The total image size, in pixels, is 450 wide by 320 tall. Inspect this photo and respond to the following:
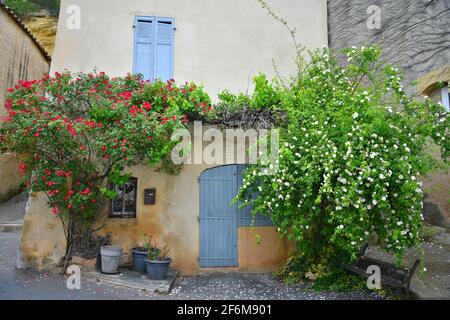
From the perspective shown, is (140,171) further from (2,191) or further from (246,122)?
(2,191)

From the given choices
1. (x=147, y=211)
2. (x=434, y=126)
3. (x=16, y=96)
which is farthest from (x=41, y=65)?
(x=434, y=126)

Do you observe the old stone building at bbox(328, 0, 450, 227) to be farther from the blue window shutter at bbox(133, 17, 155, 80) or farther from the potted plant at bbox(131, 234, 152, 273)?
the potted plant at bbox(131, 234, 152, 273)

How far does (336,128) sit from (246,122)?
7.65ft

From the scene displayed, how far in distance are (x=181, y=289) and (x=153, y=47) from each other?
17.9 feet

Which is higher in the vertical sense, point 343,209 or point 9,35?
point 9,35

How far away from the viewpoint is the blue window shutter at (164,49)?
858 centimetres

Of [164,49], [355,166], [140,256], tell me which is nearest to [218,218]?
[140,256]

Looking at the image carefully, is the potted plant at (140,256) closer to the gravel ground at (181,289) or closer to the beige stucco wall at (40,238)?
the gravel ground at (181,289)

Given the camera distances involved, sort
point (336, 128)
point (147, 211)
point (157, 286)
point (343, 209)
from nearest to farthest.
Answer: point (343, 209) < point (336, 128) < point (157, 286) < point (147, 211)

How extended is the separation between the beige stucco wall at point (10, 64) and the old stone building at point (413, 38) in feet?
35.1

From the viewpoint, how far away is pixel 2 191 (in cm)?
1302

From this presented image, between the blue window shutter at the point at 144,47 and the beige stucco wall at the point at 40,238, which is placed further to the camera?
the blue window shutter at the point at 144,47

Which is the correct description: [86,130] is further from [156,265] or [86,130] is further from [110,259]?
[156,265]

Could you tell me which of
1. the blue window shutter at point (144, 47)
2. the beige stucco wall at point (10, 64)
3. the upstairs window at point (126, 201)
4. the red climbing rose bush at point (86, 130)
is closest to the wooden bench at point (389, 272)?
the red climbing rose bush at point (86, 130)
